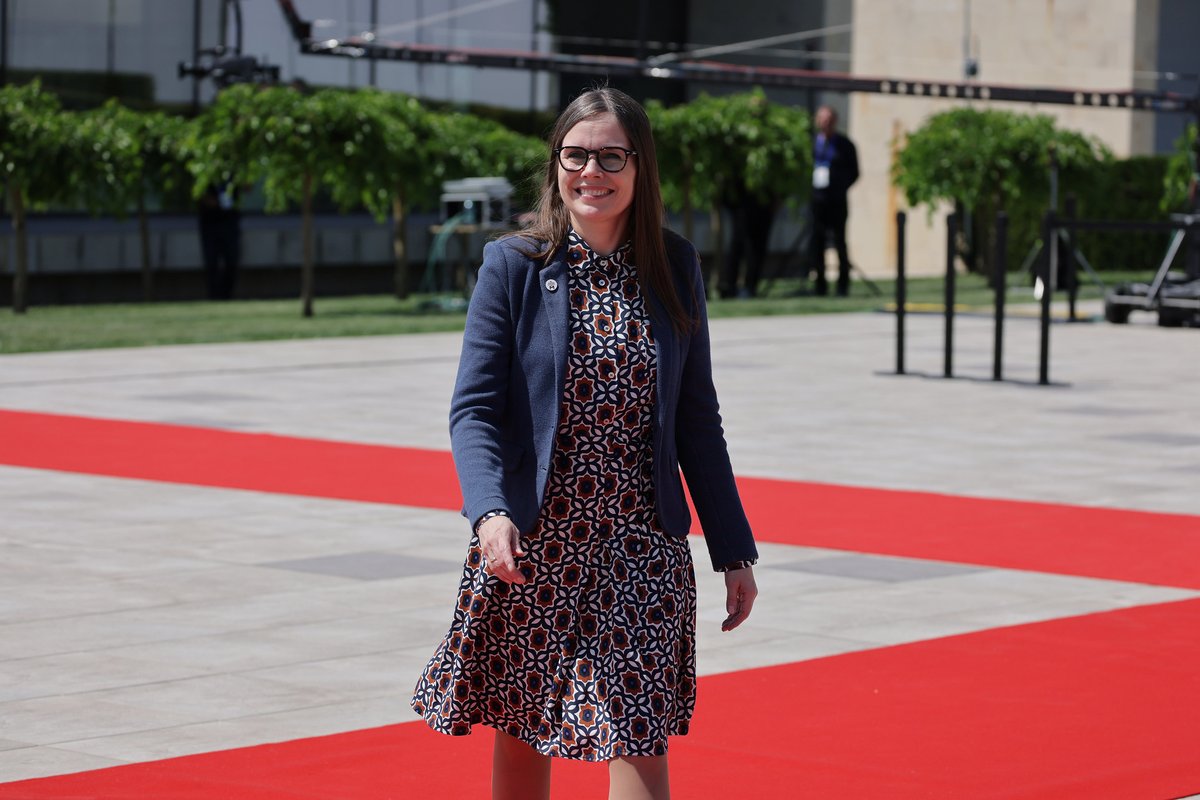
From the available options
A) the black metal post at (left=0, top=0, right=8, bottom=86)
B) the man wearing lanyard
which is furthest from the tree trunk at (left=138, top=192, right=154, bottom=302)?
the man wearing lanyard

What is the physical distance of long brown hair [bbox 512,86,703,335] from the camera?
3.87 meters

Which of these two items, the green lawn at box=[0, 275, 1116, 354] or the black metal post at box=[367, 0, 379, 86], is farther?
the black metal post at box=[367, 0, 379, 86]

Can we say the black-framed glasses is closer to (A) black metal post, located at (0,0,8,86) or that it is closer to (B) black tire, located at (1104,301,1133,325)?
(B) black tire, located at (1104,301,1133,325)

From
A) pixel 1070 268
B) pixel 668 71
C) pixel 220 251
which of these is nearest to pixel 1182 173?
pixel 1070 268

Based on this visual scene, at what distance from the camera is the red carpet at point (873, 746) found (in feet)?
15.8

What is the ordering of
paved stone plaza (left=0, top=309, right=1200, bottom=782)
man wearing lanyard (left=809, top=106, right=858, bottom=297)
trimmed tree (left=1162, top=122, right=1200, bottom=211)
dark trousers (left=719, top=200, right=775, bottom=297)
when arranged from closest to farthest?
1. paved stone plaza (left=0, top=309, right=1200, bottom=782)
2. trimmed tree (left=1162, top=122, right=1200, bottom=211)
3. man wearing lanyard (left=809, top=106, right=858, bottom=297)
4. dark trousers (left=719, top=200, right=775, bottom=297)

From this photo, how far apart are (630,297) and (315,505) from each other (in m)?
5.59

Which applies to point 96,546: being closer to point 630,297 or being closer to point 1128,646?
point 1128,646

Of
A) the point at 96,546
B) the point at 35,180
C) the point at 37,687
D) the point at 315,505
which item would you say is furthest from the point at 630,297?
the point at 35,180

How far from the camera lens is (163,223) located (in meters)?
28.0

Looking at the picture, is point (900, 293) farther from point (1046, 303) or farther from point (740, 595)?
point (740, 595)

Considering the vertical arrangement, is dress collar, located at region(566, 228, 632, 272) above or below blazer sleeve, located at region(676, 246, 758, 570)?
above

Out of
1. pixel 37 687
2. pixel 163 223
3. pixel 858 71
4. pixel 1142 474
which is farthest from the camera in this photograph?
pixel 858 71

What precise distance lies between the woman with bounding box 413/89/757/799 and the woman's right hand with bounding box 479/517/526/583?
54 mm
